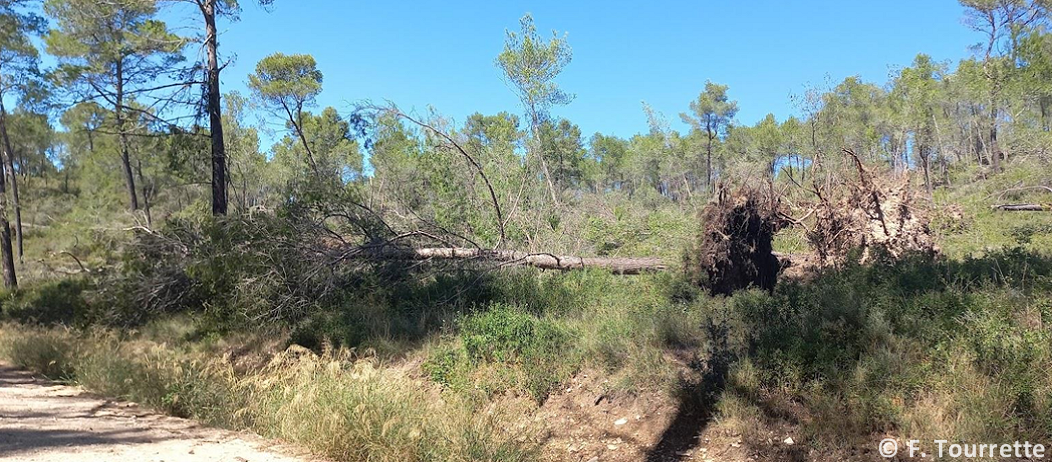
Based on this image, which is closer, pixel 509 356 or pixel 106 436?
pixel 106 436

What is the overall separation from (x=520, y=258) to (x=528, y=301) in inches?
61.3

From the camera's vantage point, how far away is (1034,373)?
4.66m

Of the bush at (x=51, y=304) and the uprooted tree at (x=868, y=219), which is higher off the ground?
the uprooted tree at (x=868, y=219)

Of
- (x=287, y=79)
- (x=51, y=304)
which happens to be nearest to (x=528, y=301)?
(x=51, y=304)

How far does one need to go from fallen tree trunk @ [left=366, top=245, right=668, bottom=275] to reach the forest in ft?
0.18

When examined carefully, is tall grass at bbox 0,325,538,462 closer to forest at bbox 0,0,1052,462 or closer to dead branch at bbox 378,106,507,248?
forest at bbox 0,0,1052,462

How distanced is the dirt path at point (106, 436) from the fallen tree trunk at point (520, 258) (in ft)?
16.2

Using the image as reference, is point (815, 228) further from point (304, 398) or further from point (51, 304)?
point (51, 304)

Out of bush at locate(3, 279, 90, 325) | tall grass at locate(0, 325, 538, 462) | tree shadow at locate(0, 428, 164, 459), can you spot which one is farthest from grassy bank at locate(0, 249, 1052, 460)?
bush at locate(3, 279, 90, 325)

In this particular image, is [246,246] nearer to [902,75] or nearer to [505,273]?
[505,273]

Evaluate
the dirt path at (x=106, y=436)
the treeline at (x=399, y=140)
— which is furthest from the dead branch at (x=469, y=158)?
the dirt path at (x=106, y=436)

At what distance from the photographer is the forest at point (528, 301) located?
525 cm

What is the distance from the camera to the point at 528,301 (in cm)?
994

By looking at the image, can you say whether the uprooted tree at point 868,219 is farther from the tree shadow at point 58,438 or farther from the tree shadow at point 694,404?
the tree shadow at point 58,438
